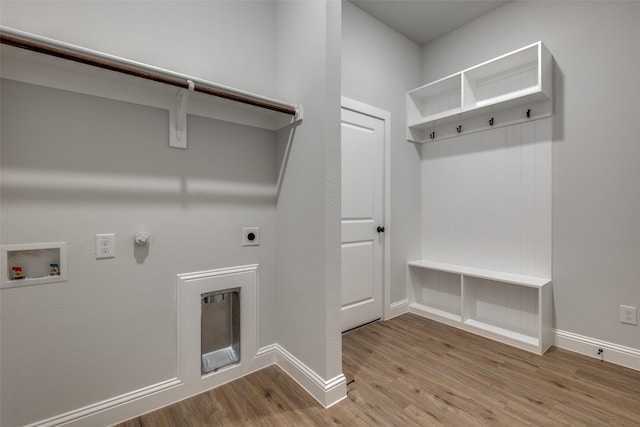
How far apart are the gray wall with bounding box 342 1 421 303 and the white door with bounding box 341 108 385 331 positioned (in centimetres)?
17

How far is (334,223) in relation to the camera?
166 centimetres

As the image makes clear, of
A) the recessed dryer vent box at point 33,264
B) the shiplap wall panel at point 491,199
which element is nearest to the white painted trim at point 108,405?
the recessed dryer vent box at point 33,264

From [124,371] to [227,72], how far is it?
5.85 ft

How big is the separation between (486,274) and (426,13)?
242cm

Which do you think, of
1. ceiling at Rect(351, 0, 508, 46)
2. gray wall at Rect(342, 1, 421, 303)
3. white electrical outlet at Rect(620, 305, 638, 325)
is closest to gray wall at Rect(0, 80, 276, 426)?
gray wall at Rect(342, 1, 421, 303)

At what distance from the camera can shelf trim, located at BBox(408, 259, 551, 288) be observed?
7.41ft

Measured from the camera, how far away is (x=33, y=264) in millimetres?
1310

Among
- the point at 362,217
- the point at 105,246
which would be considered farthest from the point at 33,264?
the point at 362,217

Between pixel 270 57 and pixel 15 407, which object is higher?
pixel 270 57

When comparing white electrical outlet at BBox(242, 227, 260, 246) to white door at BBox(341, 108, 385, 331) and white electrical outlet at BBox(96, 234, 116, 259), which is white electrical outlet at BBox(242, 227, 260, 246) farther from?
white door at BBox(341, 108, 385, 331)

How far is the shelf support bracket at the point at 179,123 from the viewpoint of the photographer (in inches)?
62.0

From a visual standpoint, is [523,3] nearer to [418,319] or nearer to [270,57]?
[270,57]

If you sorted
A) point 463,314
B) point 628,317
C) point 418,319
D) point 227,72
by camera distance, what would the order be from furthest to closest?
point 418,319 → point 463,314 → point 628,317 → point 227,72

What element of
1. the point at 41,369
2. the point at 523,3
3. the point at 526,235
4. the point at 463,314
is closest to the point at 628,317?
the point at 526,235
